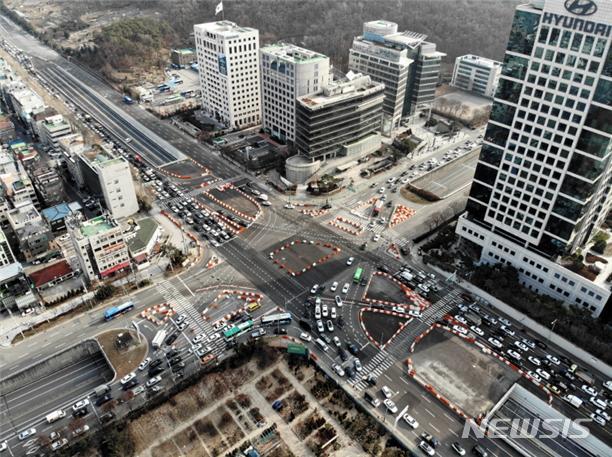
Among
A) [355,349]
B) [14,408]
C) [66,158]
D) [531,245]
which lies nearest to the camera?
[14,408]

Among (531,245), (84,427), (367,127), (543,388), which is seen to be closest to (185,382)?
(84,427)

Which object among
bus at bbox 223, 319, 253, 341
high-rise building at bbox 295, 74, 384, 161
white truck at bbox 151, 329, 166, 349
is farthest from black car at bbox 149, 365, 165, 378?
high-rise building at bbox 295, 74, 384, 161

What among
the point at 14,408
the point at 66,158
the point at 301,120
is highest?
the point at 301,120

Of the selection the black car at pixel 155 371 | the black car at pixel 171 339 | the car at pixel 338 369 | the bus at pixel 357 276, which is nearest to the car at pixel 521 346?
the bus at pixel 357 276

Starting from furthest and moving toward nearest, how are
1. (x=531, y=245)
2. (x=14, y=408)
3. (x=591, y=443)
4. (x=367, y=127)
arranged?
(x=367, y=127)
(x=531, y=245)
(x=14, y=408)
(x=591, y=443)

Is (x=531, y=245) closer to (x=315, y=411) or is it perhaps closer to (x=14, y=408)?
(x=315, y=411)

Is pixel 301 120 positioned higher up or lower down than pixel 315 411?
higher up
